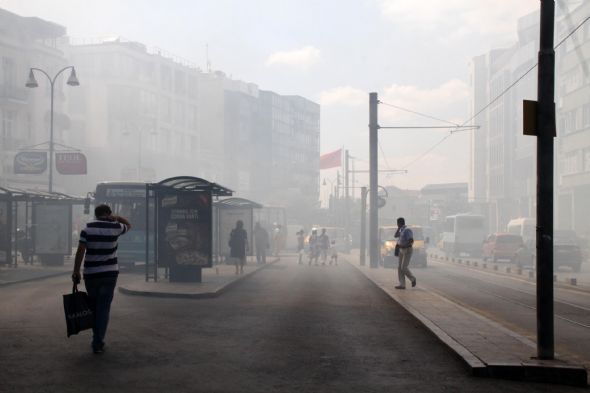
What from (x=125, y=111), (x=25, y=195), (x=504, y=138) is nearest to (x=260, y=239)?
(x=25, y=195)

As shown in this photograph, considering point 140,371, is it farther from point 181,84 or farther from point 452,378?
point 181,84

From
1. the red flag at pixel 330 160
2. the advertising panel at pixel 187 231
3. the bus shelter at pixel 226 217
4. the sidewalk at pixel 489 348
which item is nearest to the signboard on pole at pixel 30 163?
the bus shelter at pixel 226 217

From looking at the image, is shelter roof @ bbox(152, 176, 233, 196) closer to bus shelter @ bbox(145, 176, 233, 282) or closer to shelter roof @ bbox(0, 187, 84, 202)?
bus shelter @ bbox(145, 176, 233, 282)

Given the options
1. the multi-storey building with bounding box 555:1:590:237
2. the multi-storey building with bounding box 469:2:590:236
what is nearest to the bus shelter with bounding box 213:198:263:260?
the multi-storey building with bounding box 555:1:590:237

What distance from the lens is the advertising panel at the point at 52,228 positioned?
26.8 m

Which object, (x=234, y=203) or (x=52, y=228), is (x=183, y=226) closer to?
(x=52, y=228)

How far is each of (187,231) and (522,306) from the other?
8278 mm

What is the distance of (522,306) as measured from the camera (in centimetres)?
1611

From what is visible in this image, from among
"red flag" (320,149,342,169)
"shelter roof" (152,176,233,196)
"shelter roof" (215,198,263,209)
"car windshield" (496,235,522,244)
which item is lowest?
"car windshield" (496,235,522,244)

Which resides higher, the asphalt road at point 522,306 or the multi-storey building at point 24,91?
the multi-storey building at point 24,91

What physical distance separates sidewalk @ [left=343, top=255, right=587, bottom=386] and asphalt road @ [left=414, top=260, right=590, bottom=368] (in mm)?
628

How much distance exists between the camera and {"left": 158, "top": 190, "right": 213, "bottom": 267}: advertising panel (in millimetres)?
19188

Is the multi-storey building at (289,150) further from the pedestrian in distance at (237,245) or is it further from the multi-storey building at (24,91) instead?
the pedestrian in distance at (237,245)

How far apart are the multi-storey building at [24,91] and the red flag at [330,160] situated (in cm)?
2728
